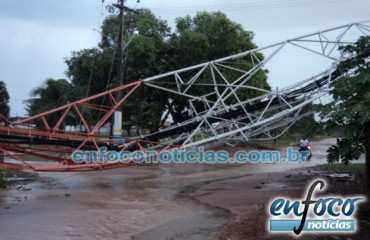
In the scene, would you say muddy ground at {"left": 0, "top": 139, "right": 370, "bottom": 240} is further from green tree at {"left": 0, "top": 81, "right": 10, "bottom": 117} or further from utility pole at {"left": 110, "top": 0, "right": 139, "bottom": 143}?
green tree at {"left": 0, "top": 81, "right": 10, "bottom": 117}

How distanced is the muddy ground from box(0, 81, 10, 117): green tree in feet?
81.1

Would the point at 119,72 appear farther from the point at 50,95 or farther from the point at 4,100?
the point at 4,100

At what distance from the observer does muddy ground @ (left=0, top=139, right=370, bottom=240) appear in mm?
8798

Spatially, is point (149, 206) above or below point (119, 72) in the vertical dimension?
below

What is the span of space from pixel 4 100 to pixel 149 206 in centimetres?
3531

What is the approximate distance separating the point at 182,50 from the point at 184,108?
4.92 metres

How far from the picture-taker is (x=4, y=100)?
43.0 metres

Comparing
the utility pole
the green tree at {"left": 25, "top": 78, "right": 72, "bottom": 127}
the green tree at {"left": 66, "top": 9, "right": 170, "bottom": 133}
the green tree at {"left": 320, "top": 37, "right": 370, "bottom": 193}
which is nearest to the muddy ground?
the green tree at {"left": 320, "top": 37, "right": 370, "bottom": 193}

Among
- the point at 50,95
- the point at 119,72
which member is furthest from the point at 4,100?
the point at 119,72

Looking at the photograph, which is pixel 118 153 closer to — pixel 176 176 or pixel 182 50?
pixel 176 176

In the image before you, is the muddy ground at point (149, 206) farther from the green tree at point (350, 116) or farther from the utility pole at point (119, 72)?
the utility pole at point (119, 72)

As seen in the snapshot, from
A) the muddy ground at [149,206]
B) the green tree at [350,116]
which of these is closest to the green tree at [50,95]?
the muddy ground at [149,206]

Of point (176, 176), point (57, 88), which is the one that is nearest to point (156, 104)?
point (57, 88)

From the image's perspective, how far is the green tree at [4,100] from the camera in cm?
4128
